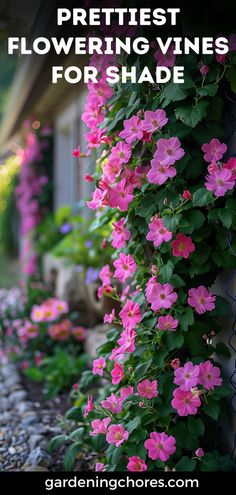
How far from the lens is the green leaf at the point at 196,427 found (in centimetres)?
187

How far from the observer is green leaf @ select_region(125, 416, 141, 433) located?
189 centimetres

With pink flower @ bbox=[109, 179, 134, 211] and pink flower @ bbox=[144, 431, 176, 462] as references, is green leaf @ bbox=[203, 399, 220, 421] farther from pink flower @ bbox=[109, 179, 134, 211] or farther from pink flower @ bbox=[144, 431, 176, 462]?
pink flower @ bbox=[109, 179, 134, 211]

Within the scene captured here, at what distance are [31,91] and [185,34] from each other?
14.9 ft

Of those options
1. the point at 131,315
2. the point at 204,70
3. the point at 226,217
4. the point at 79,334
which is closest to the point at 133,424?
the point at 131,315

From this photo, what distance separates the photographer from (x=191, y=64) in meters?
1.83

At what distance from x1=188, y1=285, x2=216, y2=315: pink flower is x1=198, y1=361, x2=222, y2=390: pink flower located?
15 cm

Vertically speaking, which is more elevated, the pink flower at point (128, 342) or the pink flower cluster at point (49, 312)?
the pink flower cluster at point (49, 312)

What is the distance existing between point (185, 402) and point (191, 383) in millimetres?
60

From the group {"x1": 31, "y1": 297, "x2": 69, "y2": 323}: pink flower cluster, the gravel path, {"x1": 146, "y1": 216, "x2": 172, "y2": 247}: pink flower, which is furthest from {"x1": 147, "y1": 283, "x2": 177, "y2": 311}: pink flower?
{"x1": 31, "y1": 297, "x2": 69, "y2": 323}: pink flower cluster

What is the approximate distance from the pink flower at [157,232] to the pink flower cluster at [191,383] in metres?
0.36

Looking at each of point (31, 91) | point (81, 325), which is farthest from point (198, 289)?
point (31, 91)

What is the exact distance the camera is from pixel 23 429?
294 cm

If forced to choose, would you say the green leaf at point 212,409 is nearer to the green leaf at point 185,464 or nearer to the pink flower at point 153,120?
the green leaf at point 185,464
